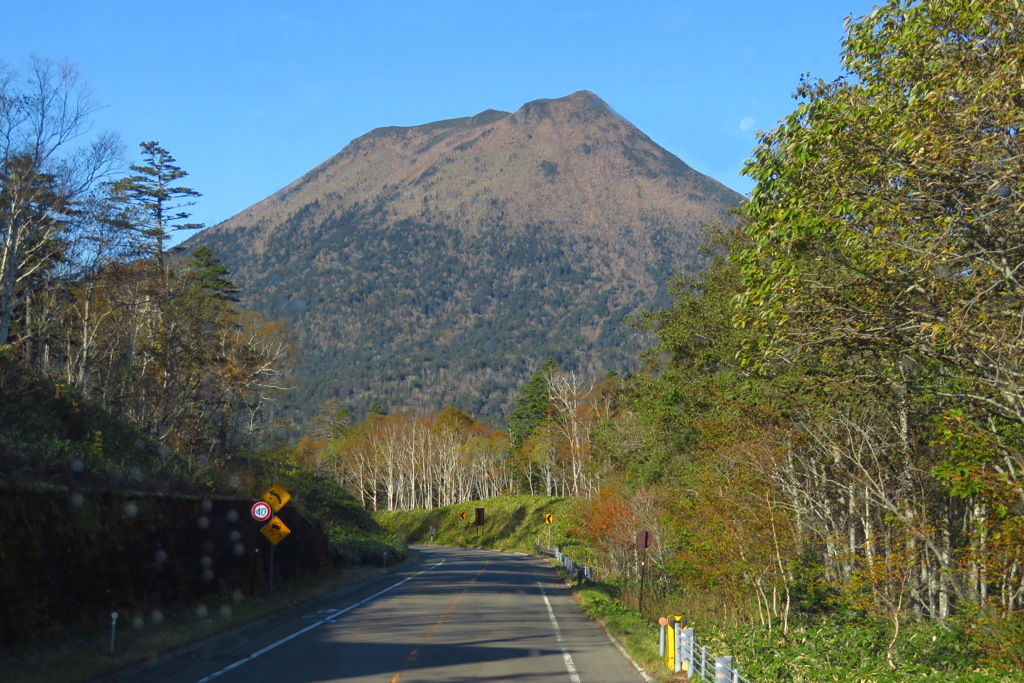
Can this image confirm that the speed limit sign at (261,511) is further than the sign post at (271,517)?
No

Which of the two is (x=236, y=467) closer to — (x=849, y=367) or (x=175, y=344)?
(x=175, y=344)

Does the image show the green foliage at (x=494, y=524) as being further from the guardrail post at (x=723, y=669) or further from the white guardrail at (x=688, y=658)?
the guardrail post at (x=723, y=669)

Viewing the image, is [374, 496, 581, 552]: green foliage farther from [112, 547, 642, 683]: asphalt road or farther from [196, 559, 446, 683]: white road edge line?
[112, 547, 642, 683]: asphalt road

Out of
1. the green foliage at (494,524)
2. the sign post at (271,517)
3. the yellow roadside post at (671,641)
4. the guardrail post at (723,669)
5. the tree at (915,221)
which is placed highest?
the tree at (915,221)

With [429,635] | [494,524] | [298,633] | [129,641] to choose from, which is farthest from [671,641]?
[494,524]

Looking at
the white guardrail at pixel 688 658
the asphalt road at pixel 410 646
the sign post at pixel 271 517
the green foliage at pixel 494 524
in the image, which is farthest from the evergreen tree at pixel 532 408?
the white guardrail at pixel 688 658

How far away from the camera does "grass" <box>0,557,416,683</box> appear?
13.0 metres

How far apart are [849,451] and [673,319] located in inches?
511

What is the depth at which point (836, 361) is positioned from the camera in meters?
13.6

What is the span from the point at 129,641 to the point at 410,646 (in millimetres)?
5378

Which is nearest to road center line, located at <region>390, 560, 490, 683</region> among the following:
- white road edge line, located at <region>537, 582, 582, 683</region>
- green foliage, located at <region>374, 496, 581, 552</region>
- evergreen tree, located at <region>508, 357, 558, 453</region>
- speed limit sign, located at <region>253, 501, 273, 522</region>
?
white road edge line, located at <region>537, 582, 582, 683</region>

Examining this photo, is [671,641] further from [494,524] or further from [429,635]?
[494,524]

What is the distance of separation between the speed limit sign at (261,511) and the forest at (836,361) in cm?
663

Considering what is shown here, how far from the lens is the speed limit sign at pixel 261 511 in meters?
25.9
